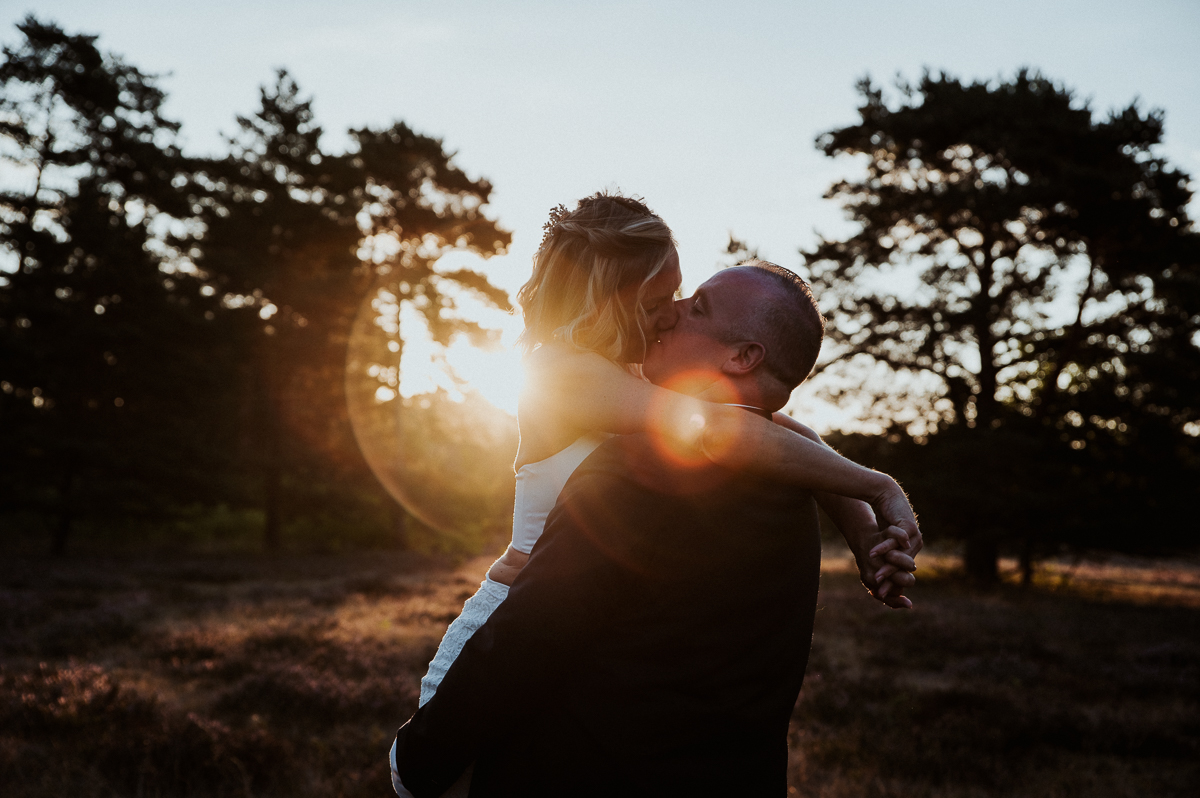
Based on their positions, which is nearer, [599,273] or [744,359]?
[744,359]

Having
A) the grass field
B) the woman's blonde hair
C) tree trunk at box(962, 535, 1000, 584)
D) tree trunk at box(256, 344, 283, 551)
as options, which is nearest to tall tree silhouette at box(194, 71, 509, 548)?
tree trunk at box(256, 344, 283, 551)

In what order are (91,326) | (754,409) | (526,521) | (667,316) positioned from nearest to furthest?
(754,409)
(526,521)
(667,316)
(91,326)

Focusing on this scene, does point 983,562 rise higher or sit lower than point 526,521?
lower

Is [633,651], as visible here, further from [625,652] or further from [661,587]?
[661,587]

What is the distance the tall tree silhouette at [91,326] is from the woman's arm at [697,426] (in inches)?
844

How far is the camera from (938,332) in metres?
19.7

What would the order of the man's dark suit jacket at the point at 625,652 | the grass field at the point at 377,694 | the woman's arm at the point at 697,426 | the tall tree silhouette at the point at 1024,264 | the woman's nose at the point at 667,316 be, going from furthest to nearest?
1. the tall tree silhouette at the point at 1024,264
2. the grass field at the point at 377,694
3. the woman's nose at the point at 667,316
4. the woman's arm at the point at 697,426
5. the man's dark suit jacket at the point at 625,652

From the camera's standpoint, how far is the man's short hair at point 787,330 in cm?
152

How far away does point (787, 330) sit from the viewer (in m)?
1.53

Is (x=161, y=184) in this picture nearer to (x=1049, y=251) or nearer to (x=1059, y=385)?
(x=1049, y=251)

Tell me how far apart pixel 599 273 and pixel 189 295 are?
23838mm

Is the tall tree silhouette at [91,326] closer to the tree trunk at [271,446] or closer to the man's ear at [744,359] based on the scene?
the tree trunk at [271,446]

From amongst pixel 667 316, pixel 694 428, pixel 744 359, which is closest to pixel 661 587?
pixel 694 428

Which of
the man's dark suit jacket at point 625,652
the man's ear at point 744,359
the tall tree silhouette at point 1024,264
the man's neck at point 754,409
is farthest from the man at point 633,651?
the tall tree silhouette at point 1024,264
